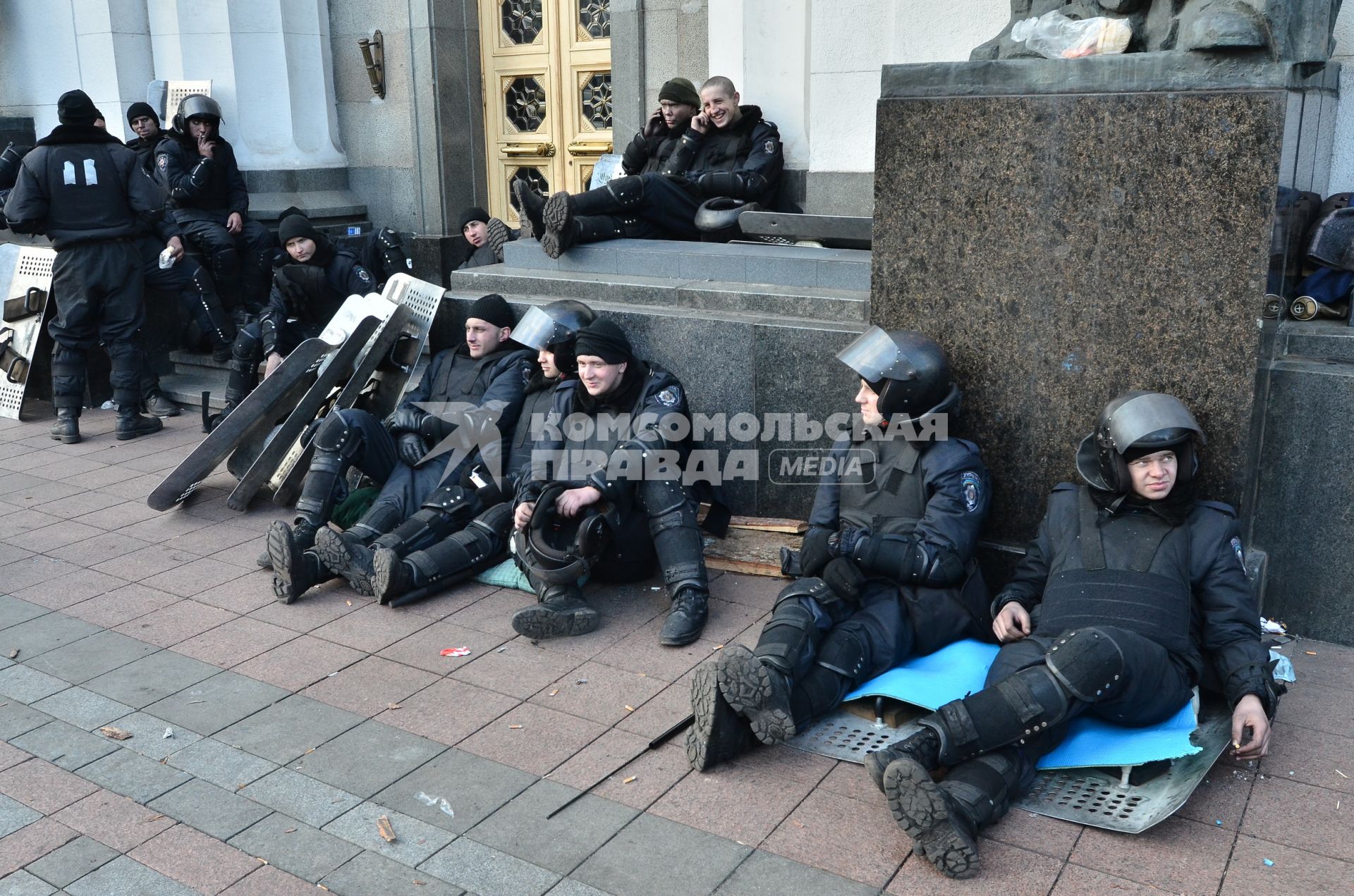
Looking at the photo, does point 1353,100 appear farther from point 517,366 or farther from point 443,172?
point 443,172

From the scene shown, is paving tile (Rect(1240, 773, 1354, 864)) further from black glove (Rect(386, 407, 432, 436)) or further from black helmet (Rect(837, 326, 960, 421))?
black glove (Rect(386, 407, 432, 436))

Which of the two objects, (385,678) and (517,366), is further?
(517,366)

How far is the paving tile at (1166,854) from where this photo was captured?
3.09 m

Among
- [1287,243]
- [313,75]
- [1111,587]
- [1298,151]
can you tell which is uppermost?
[313,75]

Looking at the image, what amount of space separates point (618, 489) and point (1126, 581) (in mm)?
1966

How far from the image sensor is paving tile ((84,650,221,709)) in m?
4.24

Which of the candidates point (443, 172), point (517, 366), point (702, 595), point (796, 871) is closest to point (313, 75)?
point (443, 172)

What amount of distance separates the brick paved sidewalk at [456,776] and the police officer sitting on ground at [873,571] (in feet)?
0.74

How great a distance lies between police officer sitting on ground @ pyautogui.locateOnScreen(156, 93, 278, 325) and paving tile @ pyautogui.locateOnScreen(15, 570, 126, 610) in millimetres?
3929

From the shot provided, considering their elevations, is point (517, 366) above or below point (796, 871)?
above

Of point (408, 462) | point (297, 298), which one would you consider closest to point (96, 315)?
point (297, 298)

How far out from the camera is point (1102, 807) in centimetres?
339

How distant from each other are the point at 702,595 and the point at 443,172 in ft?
23.3

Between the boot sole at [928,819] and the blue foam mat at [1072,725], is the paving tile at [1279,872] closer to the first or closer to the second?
A: the blue foam mat at [1072,725]
